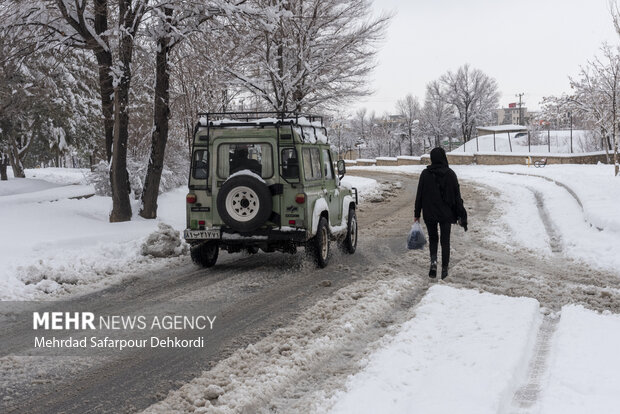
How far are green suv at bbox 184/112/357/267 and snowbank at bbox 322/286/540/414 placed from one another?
118 inches

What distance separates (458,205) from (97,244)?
21.5 ft

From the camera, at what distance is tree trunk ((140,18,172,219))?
13.4 meters

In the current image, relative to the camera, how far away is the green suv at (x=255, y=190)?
8.78m

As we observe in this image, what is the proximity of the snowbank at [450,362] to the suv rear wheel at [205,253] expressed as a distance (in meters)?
4.33

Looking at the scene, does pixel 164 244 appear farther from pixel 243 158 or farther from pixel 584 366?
pixel 584 366

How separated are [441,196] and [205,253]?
4100 mm

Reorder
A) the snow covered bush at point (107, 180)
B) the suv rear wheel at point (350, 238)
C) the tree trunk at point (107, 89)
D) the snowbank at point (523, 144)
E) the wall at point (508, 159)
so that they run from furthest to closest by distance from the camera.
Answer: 1. the snowbank at point (523, 144)
2. the wall at point (508, 159)
3. the snow covered bush at point (107, 180)
4. the tree trunk at point (107, 89)
5. the suv rear wheel at point (350, 238)

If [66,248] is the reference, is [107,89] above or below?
above

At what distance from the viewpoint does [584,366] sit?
15.4 feet

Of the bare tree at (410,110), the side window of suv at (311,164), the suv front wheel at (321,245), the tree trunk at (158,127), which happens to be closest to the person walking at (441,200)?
the suv front wheel at (321,245)

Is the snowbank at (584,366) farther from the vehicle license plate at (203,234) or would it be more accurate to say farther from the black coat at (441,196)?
the vehicle license plate at (203,234)

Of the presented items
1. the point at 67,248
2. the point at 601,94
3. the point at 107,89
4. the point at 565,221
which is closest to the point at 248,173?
the point at 67,248

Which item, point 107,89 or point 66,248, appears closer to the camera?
point 66,248

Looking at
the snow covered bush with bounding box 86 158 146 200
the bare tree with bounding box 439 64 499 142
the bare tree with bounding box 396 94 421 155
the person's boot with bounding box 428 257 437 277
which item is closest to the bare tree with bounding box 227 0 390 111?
the snow covered bush with bounding box 86 158 146 200
